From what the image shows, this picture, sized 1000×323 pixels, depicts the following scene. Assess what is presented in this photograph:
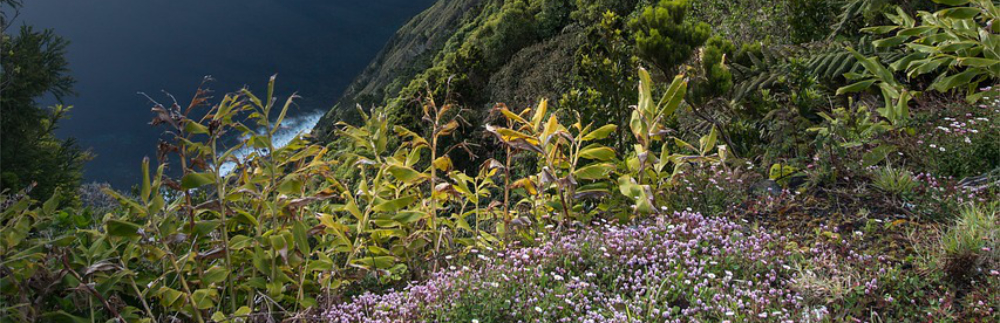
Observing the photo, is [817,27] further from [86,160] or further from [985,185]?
[86,160]

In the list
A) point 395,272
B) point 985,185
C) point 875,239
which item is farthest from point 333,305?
point 985,185

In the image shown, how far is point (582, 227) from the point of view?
300 cm

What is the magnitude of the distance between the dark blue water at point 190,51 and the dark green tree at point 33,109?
694 centimetres

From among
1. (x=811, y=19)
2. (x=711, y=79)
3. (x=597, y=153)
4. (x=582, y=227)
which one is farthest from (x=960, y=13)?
(x=582, y=227)

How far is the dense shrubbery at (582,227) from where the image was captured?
2.25m

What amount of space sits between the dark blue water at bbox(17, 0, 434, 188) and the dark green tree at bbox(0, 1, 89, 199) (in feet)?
22.8

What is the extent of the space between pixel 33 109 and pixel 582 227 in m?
7.61

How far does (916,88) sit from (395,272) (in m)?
3.60

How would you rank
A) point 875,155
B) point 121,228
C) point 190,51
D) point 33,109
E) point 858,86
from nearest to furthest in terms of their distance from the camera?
1. point 121,228
2. point 875,155
3. point 858,86
4. point 33,109
5. point 190,51

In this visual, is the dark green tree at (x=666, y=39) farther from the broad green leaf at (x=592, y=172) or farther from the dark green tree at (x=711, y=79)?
the broad green leaf at (x=592, y=172)

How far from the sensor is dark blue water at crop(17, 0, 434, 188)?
15984mm

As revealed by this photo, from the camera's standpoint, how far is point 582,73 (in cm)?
425

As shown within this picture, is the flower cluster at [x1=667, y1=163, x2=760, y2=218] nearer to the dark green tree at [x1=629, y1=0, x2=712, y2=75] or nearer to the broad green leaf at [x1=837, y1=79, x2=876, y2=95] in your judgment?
the broad green leaf at [x1=837, y1=79, x2=876, y2=95]

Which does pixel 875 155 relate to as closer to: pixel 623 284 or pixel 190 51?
pixel 623 284
